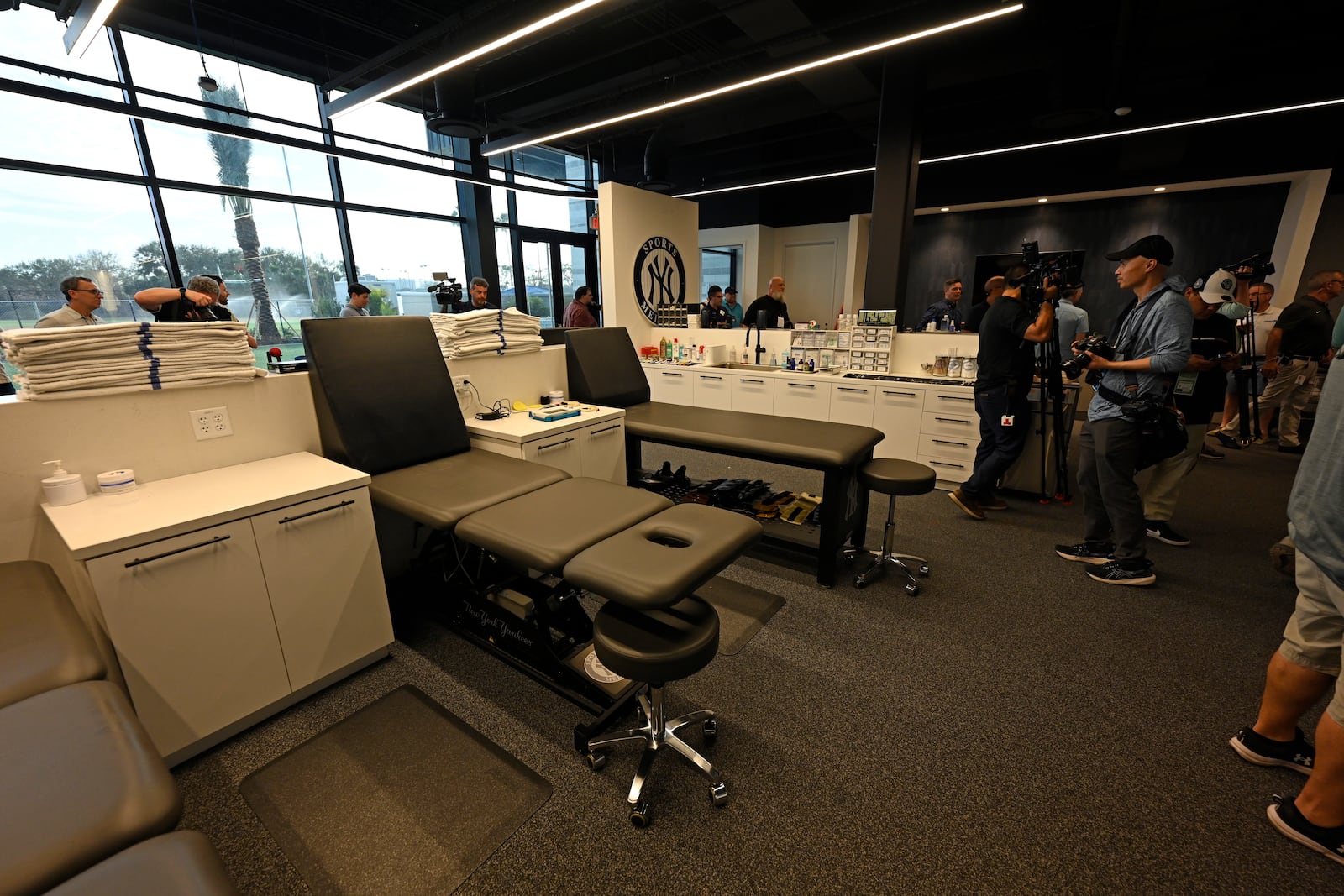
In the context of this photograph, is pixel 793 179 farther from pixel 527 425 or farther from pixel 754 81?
pixel 527 425

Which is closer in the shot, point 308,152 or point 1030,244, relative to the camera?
point 1030,244

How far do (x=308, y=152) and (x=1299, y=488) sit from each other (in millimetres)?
8311

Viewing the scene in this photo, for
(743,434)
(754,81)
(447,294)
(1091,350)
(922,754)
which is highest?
(754,81)

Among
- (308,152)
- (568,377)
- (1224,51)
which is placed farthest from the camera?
(308,152)

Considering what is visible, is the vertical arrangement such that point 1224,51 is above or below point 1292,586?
above

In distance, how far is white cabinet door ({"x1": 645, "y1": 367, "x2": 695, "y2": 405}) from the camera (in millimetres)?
5352

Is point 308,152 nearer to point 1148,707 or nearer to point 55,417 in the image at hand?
point 55,417

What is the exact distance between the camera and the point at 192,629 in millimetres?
1581

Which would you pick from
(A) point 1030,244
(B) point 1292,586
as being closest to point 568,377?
(A) point 1030,244

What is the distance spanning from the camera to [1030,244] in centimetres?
314

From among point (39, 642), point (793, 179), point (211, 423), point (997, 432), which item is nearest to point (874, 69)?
point (793, 179)

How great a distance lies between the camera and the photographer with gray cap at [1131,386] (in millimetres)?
2312

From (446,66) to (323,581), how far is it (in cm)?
390

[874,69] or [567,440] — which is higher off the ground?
[874,69]
